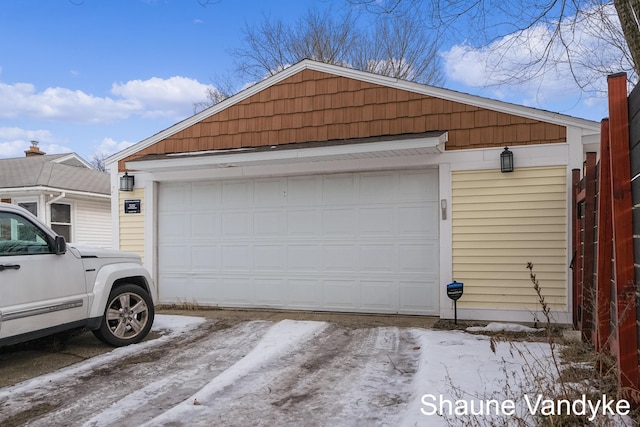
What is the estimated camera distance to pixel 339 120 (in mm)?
7824

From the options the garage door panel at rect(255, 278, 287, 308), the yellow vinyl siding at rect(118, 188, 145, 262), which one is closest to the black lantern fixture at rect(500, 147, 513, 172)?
the garage door panel at rect(255, 278, 287, 308)

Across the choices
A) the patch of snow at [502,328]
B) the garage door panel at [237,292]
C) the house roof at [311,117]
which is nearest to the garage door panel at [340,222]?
the house roof at [311,117]

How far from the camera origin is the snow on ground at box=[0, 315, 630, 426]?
11.4ft

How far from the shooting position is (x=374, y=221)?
25.3 ft

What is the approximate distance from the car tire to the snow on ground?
0.21 meters

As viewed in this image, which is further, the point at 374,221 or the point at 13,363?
the point at 374,221

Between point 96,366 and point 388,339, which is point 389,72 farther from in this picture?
point 96,366

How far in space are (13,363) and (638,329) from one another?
5799mm

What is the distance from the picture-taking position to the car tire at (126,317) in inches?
218

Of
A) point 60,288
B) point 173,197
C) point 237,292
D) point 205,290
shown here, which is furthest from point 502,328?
point 173,197

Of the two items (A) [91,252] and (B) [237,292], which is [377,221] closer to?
(B) [237,292]

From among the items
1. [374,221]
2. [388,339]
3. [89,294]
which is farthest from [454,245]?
[89,294]

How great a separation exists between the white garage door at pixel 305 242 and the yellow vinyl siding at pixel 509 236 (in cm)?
47

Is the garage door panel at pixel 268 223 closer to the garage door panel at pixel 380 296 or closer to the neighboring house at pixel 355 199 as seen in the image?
the neighboring house at pixel 355 199
